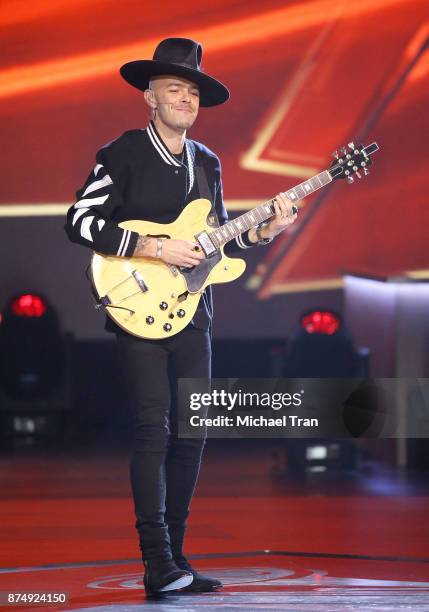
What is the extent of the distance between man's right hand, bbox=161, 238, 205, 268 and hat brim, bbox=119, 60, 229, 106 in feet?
1.42

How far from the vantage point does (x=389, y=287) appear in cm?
573

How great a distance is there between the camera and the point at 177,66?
3.35 m

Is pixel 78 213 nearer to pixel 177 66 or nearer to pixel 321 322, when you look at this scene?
pixel 177 66

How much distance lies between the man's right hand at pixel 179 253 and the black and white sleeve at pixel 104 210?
0.28 ft

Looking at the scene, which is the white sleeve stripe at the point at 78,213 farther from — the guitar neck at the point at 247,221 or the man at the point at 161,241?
the guitar neck at the point at 247,221

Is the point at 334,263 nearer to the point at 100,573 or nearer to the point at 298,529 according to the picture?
the point at 298,529

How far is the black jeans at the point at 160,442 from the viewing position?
320 cm

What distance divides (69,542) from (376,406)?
2.03 metres

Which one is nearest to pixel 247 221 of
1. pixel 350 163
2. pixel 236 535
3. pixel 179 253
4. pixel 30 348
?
pixel 179 253

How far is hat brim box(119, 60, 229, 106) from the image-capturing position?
11.1 feet

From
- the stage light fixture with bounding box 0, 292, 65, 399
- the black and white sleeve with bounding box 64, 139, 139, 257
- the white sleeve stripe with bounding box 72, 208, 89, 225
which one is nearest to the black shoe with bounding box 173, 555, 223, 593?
the black and white sleeve with bounding box 64, 139, 139, 257

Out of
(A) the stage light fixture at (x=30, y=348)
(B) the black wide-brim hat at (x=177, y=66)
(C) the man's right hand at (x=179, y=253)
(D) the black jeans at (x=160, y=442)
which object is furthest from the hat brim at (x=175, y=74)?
(A) the stage light fixture at (x=30, y=348)

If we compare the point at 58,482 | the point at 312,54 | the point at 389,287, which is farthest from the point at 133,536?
the point at 312,54

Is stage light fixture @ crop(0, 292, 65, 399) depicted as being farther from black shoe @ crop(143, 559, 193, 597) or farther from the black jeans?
black shoe @ crop(143, 559, 193, 597)
